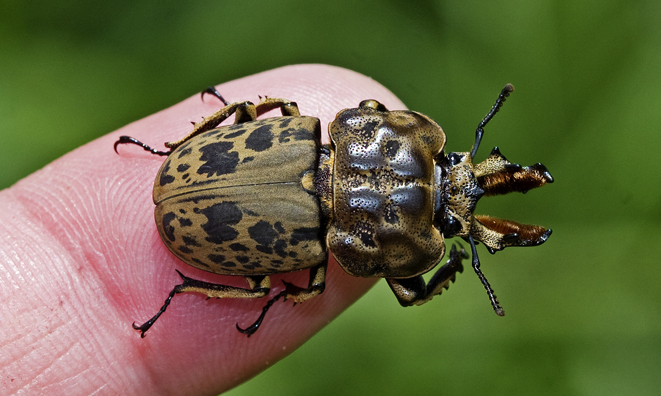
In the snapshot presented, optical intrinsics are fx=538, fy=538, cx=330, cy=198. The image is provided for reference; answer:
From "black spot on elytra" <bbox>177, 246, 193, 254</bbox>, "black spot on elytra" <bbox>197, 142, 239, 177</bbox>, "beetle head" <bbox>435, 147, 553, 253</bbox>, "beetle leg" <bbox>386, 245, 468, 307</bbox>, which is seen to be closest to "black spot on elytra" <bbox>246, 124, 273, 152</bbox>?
"black spot on elytra" <bbox>197, 142, 239, 177</bbox>

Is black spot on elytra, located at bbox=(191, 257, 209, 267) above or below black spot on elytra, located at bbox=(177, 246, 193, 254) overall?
below

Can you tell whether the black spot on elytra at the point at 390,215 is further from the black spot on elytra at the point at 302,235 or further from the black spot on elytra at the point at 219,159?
the black spot on elytra at the point at 219,159

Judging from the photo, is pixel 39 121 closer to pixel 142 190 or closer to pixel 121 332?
pixel 142 190

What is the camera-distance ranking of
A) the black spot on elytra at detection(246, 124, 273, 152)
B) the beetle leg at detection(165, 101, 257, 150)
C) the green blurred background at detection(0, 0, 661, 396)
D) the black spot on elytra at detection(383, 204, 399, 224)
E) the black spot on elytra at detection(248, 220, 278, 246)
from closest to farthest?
1. the black spot on elytra at detection(383, 204, 399, 224)
2. the black spot on elytra at detection(248, 220, 278, 246)
3. the black spot on elytra at detection(246, 124, 273, 152)
4. the beetle leg at detection(165, 101, 257, 150)
5. the green blurred background at detection(0, 0, 661, 396)

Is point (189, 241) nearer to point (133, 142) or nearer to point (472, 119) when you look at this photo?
point (133, 142)

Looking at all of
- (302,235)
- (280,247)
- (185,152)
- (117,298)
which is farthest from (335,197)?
(117,298)

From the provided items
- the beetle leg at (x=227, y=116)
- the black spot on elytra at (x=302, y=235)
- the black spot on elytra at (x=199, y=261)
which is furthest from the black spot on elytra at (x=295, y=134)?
the black spot on elytra at (x=199, y=261)

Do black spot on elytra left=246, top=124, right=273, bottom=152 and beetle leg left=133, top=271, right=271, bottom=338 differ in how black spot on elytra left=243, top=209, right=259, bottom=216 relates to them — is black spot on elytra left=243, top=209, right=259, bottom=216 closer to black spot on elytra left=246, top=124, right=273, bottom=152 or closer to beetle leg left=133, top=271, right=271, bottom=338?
black spot on elytra left=246, top=124, right=273, bottom=152
